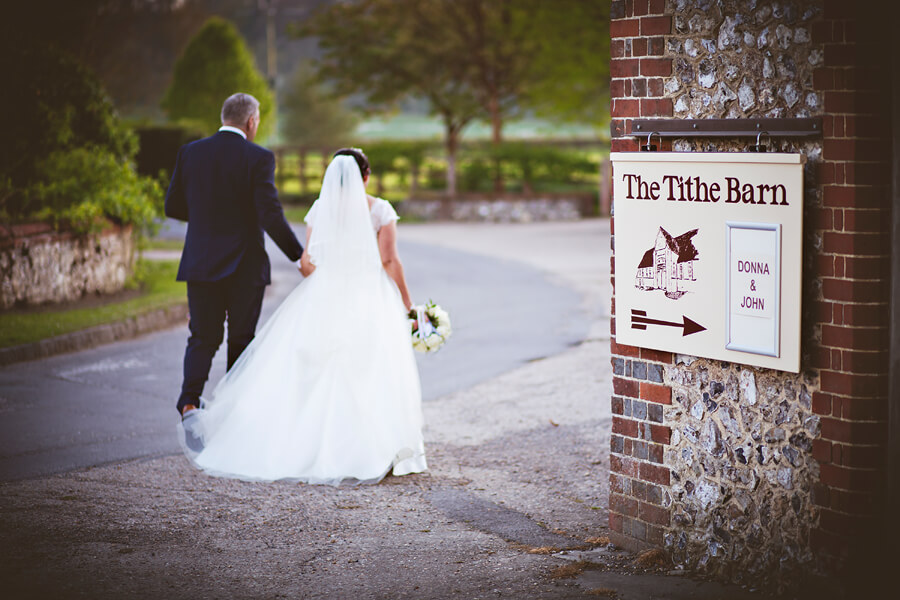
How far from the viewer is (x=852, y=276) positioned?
4.23 metres

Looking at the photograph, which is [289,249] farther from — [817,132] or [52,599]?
[817,132]

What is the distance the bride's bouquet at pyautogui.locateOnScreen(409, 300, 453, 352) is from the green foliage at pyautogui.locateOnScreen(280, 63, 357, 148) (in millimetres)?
67442

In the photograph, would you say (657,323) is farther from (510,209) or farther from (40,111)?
(510,209)

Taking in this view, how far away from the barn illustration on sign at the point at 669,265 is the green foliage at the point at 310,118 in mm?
69613

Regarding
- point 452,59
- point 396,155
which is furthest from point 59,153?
point 452,59

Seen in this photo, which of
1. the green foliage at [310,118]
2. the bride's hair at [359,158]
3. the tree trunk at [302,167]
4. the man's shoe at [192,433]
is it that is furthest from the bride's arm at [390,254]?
the green foliage at [310,118]

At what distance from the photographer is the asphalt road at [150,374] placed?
728 cm

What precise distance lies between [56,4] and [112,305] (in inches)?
222

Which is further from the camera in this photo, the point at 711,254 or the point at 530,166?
the point at 530,166

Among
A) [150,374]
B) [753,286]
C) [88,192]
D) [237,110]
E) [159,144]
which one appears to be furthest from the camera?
[159,144]

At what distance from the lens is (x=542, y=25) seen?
1143 inches

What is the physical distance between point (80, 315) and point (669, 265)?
336 inches

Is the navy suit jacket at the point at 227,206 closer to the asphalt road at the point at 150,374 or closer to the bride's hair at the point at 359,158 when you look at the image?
the bride's hair at the point at 359,158

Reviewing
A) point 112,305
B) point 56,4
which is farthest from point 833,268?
point 56,4
